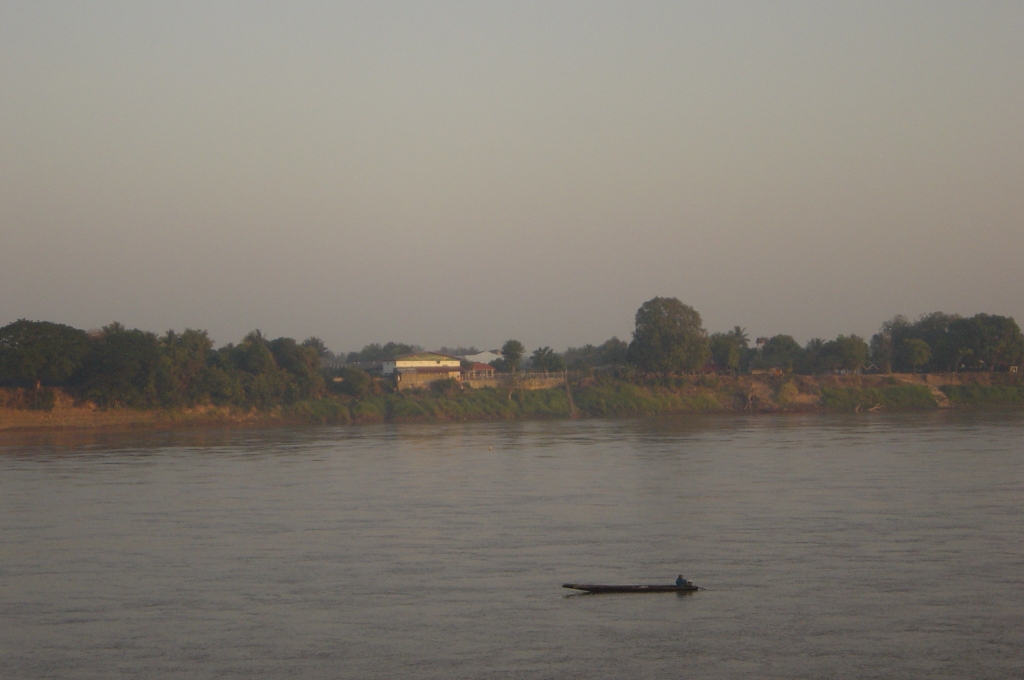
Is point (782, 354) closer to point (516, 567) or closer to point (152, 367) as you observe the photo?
point (152, 367)

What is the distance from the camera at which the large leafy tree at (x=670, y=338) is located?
85.8 metres

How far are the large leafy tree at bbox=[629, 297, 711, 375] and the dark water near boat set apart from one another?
41880 millimetres

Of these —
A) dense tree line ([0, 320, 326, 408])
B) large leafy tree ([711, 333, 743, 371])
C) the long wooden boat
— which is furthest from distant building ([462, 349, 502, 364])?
the long wooden boat

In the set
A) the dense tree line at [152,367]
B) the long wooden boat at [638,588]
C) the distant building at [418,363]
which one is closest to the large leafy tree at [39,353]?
the dense tree line at [152,367]

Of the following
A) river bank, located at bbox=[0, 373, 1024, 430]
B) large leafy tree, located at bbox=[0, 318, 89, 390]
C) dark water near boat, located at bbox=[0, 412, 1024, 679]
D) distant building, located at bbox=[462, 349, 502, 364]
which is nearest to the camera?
dark water near boat, located at bbox=[0, 412, 1024, 679]

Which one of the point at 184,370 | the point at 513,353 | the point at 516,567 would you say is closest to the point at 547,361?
the point at 513,353

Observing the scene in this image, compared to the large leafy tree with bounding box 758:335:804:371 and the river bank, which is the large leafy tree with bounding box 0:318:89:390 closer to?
the river bank

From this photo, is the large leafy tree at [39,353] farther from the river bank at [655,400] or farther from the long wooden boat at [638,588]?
the long wooden boat at [638,588]

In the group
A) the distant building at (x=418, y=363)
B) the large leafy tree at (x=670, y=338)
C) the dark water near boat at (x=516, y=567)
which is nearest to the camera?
the dark water near boat at (x=516, y=567)

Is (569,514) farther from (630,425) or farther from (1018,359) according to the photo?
(1018,359)

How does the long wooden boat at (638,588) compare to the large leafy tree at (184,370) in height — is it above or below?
below

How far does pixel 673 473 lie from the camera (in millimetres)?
38688

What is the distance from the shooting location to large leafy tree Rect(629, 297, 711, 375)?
85.8 m

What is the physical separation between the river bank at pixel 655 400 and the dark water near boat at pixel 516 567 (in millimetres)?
33004
